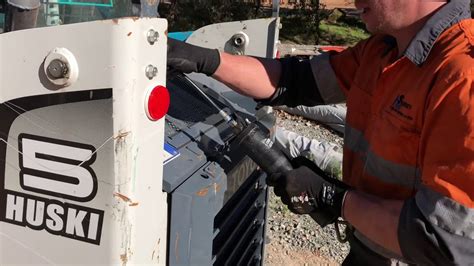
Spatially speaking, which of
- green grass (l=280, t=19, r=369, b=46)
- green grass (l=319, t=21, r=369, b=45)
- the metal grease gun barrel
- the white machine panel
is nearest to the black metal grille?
the metal grease gun barrel

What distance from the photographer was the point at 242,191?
228 centimetres

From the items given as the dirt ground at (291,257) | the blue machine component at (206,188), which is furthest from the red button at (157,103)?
the dirt ground at (291,257)

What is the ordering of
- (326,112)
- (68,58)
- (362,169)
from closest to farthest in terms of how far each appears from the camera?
(68,58)
(362,169)
(326,112)

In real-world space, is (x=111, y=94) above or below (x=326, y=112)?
above

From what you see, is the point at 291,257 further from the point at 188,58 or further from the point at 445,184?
the point at 445,184

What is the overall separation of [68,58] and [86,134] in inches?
7.2

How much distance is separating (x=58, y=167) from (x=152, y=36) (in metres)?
0.39

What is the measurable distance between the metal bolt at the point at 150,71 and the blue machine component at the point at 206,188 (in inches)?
15.2

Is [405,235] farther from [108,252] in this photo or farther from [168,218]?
[108,252]

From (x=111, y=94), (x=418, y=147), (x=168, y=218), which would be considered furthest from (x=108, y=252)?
(x=418, y=147)

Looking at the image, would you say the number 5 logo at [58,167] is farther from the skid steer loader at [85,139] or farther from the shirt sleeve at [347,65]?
the shirt sleeve at [347,65]

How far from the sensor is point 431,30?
167cm

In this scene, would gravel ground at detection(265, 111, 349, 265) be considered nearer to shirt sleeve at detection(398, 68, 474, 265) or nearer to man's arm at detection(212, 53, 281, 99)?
man's arm at detection(212, 53, 281, 99)

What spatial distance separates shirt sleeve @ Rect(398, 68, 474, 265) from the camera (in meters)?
1.41
